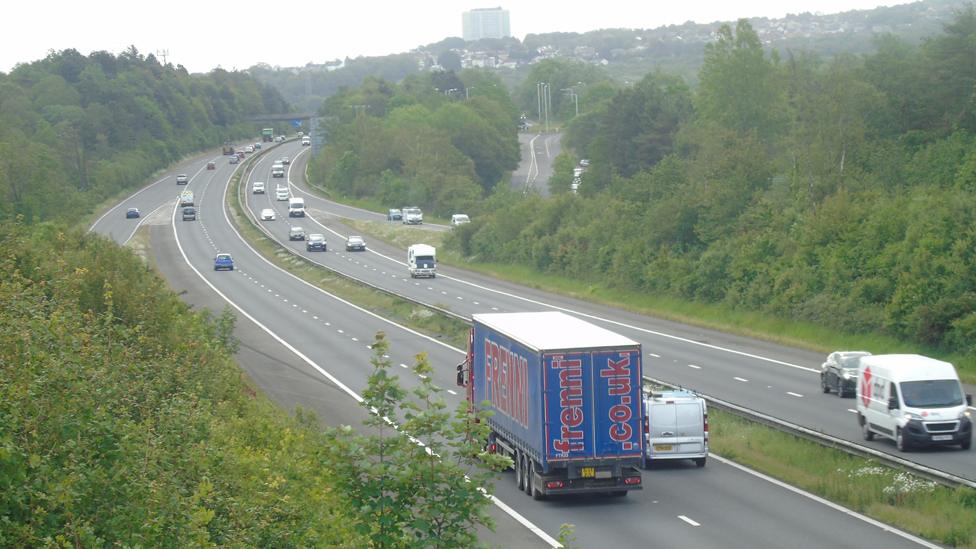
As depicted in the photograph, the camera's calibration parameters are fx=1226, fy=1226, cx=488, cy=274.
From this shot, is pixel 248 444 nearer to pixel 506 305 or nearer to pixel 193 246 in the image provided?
pixel 506 305

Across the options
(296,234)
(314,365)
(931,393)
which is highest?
(931,393)

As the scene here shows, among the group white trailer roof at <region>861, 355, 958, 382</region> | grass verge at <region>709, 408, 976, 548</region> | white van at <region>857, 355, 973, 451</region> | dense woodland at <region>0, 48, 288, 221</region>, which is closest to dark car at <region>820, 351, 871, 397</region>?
Answer: grass verge at <region>709, 408, 976, 548</region>

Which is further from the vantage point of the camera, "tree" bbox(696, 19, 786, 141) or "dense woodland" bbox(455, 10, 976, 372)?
"tree" bbox(696, 19, 786, 141)

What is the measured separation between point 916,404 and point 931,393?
566mm

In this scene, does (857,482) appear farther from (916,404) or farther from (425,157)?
(425,157)

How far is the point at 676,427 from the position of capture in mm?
25859

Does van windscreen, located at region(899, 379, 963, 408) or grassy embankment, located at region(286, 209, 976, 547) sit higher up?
van windscreen, located at region(899, 379, 963, 408)

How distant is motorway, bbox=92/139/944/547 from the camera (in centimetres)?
2064

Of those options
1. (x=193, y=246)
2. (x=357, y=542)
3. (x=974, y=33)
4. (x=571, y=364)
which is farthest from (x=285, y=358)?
(x=193, y=246)

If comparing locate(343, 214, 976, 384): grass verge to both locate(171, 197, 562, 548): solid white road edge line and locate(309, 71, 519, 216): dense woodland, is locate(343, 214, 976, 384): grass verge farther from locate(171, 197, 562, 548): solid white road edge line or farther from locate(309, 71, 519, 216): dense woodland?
locate(309, 71, 519, 216): dense woodland

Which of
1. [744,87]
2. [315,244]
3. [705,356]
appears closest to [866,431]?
[705,356]

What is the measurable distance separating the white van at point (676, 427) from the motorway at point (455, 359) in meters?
0.41

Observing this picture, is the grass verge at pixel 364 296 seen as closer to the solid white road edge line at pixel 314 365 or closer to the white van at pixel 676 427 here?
the solid white road edge line at pixel 314 365

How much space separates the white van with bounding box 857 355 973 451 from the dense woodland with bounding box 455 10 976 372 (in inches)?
547
